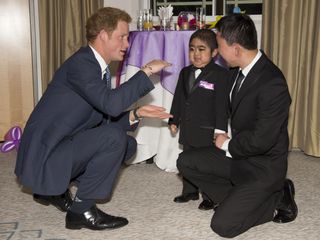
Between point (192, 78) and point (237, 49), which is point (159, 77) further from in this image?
point (237, 49)

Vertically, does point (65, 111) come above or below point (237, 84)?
below

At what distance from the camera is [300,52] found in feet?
11.0

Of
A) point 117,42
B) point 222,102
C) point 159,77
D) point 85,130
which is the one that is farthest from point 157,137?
point 117,42

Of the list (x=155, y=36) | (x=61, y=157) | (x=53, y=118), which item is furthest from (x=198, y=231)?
(x=155, y=36)

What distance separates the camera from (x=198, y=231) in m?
2.06

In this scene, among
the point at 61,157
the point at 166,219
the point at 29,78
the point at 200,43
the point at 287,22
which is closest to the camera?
the point at 61,157

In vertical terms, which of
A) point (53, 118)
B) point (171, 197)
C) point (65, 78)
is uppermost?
point (65, 78)

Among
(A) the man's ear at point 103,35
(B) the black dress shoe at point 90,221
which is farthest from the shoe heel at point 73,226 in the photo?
(A) the man's ear at point 103,35

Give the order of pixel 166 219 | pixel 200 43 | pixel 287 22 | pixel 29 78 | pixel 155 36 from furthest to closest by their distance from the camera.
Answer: pixel 29 78 < pixel 287 22 < pixel 155 36 < pixel 200 43 < pixel 166 219

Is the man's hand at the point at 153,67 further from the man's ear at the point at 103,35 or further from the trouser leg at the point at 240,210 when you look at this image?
the trouser leg at the point at 240,210

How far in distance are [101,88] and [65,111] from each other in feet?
0.73

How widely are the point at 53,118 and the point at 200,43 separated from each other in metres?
0.91

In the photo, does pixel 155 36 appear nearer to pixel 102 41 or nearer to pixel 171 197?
pixel 102 41

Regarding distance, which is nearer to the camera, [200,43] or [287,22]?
[200,43]
